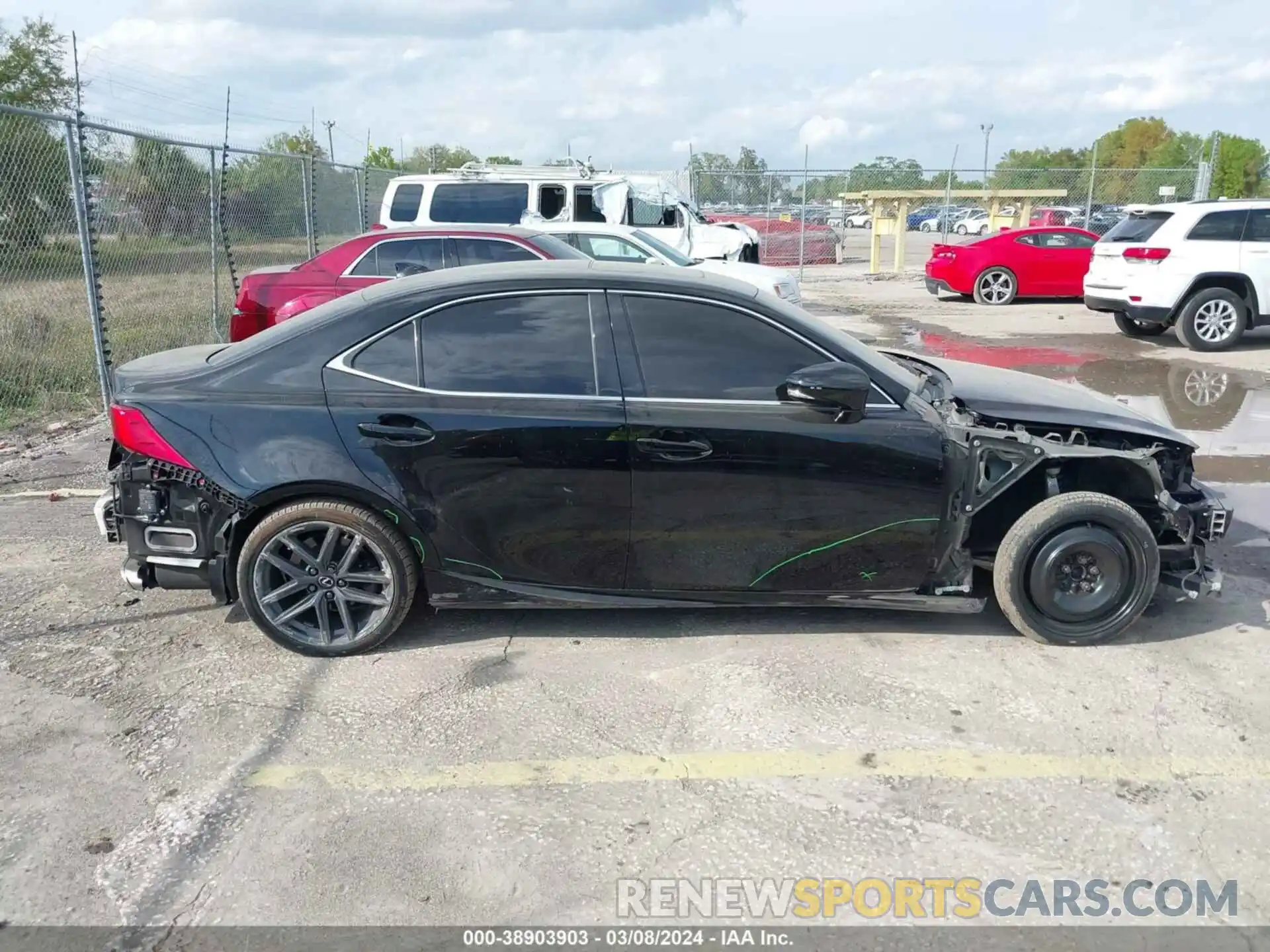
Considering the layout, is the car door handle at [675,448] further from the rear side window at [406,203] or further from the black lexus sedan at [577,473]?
the rear side window at [406,203]

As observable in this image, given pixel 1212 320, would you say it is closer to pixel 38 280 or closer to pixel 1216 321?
pixel 1216 321

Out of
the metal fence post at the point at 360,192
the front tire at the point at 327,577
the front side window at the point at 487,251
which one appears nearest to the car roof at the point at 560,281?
Answer: the front tire at the point at 327,577

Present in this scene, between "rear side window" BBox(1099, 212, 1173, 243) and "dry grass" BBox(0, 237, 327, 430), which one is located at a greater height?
"rear side window" BBox(1099, 212, 1173, 243)

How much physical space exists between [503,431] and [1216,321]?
11305mm

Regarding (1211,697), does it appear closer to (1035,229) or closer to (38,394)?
(38,394)

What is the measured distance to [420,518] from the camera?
4098 millimetres

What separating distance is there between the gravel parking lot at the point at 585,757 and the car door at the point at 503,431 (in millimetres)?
500

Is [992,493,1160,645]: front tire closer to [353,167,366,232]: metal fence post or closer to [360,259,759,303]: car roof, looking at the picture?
[360,259,759,303]: car roof

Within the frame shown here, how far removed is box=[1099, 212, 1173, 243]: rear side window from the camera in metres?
12.5

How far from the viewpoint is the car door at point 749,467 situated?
4.05 m

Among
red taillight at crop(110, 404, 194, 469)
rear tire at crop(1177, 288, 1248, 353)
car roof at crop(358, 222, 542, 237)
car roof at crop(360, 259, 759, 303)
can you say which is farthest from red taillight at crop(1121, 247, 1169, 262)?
red taillight at crop(110, 404, 194, 469)

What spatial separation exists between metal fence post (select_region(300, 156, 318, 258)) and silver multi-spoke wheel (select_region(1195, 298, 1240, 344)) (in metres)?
11.3

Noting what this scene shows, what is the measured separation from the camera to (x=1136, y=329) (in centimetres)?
1407

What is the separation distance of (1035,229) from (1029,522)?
49.8 feet
